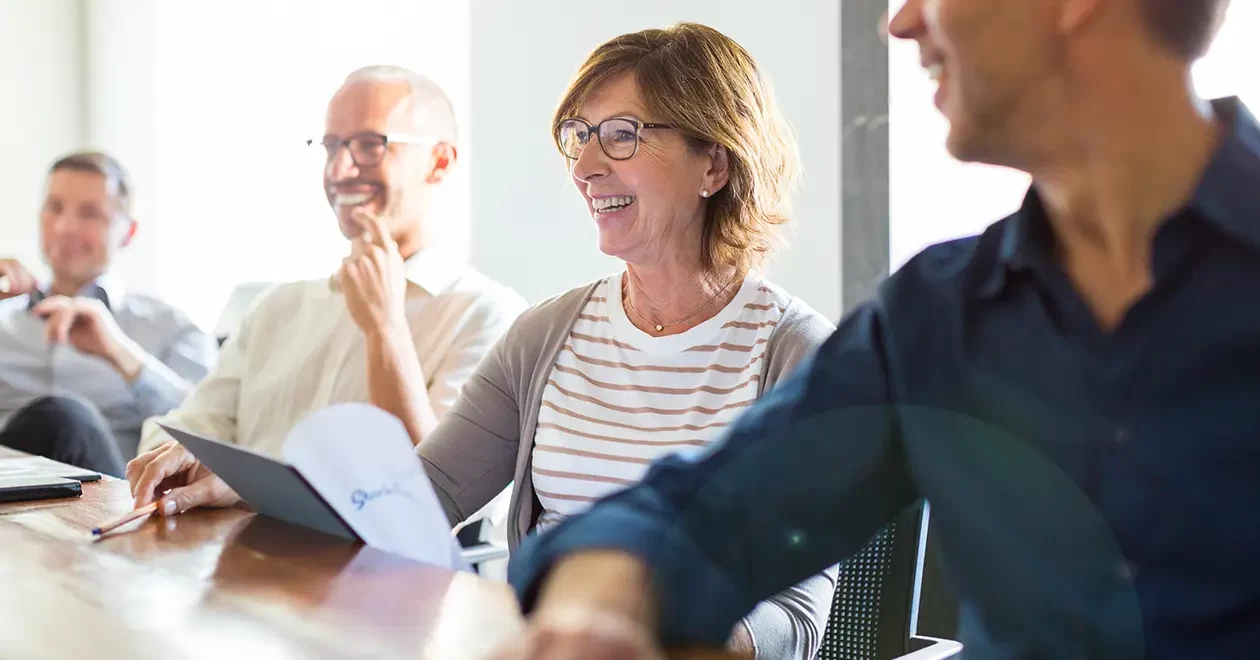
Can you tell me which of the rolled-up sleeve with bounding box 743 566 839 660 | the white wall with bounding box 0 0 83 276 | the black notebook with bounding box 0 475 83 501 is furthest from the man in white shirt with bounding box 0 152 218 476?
the white wall with bounding box 0 0 83 276

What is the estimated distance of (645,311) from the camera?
1.72 m

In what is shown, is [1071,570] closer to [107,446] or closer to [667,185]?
[667,185]

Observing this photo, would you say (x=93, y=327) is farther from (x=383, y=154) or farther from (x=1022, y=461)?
(x=1022, y=461)

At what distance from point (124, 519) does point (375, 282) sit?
117 centimetres

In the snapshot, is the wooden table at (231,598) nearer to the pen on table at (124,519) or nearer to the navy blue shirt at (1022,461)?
the pen on table at (124,519)

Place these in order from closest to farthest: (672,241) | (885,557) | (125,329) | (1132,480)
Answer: (1132,480) < (885,557) < (672,241) < (125,329)

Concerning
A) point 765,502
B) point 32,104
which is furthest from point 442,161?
point 32,104

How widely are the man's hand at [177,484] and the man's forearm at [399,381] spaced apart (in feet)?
2.46

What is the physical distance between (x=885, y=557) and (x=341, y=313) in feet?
5.32

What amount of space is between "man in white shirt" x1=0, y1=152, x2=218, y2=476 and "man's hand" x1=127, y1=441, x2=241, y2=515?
1872 mm

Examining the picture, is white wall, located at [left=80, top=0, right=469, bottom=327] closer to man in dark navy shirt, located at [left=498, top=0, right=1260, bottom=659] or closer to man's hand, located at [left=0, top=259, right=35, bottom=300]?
man's hand, located at [left=0, top=259, right=35, bottom=300]

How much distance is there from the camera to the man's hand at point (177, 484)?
1384mm

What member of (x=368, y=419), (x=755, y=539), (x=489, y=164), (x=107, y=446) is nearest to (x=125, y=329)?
(x=107, y=446)

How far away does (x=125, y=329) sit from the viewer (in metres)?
3.52
